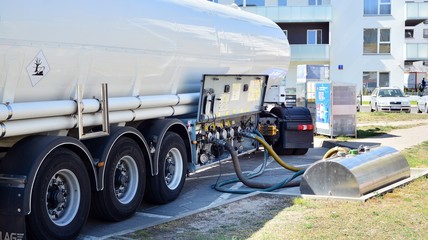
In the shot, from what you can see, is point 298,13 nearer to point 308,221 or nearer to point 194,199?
point 194,199

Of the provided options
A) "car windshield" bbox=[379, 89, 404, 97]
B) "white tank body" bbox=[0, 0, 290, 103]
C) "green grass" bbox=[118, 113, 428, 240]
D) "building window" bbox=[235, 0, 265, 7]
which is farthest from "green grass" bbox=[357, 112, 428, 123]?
"green grass" bbox=[118, 113, 428, 240]

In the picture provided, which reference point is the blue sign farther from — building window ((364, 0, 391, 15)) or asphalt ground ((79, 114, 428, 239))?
building window ((364, 0, 391, 15))

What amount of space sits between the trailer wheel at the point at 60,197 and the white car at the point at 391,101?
29.2m

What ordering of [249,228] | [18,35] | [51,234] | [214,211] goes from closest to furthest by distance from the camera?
[18,35] → [51,234] → [249,228] → [214,211]

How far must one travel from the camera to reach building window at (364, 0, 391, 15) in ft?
142

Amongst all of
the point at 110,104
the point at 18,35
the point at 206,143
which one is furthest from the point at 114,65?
the point at 206,143

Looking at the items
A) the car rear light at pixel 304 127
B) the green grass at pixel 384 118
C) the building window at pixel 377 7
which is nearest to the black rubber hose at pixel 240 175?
the car rear light at pixel 304 127

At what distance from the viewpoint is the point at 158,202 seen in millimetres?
9109

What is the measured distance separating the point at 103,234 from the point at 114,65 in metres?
2.08

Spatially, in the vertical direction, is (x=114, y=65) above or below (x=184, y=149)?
above

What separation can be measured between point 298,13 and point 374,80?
7.22 m

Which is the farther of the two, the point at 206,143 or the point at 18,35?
the point at 206,143

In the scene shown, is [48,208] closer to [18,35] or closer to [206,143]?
[18,35]

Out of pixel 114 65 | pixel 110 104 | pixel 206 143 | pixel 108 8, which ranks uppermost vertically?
pixel 108 8
